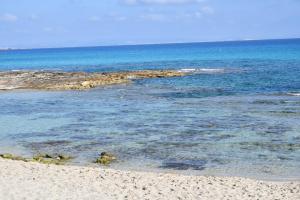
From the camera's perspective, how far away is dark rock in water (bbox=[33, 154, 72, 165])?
20.7m

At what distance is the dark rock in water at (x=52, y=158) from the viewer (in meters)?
20.7

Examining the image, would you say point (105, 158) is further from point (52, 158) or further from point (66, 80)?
point (66, 80)

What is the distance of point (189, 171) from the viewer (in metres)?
19.1

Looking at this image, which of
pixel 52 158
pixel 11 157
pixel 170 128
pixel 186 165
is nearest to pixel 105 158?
pixel 52 158

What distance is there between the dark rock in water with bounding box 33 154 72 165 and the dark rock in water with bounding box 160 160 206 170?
4.26 meters

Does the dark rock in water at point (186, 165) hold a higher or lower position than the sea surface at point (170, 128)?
higher

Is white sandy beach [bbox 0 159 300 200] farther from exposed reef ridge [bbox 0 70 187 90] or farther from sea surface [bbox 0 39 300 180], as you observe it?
exposed reef ridge [bbox 0 70 187 90]

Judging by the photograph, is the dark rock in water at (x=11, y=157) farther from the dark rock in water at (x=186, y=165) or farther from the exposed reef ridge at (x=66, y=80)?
the exposed reef ridge at (x=66, y=80)

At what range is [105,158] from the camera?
2106cm

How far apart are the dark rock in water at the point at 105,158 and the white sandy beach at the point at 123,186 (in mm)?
2280

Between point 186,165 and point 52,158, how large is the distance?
5.74 meters

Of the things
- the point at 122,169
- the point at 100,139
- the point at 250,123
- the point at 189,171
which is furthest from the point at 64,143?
the point at 250,123

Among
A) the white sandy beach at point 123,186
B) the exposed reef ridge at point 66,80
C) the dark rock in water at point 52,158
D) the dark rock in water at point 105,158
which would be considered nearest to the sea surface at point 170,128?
the dark rock in water at point 105,158

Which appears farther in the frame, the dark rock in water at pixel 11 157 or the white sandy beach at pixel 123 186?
the dark rock in water at pixel 11 157
